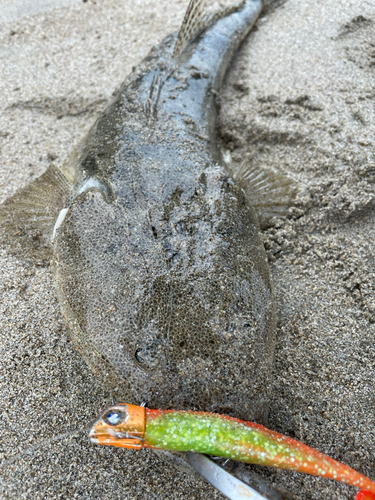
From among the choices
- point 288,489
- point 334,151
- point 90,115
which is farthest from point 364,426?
point 90,115

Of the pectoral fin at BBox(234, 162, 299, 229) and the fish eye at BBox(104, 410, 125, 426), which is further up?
the fish eye at BBox(104, 410, 125, 426)

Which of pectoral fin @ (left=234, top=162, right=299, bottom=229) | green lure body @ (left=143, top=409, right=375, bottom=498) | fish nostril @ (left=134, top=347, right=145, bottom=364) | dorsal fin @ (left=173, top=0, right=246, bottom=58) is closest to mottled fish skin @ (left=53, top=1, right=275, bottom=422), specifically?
fish nostril @ (left=134, top=347, right=145, bottom=364)

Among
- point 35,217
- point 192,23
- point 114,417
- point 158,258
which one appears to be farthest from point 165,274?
point 192,23

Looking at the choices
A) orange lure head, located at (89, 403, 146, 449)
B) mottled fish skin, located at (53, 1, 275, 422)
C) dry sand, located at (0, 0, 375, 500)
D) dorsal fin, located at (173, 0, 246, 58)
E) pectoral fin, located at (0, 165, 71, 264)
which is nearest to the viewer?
orange lure head, located at (89, 403, 146, 449)

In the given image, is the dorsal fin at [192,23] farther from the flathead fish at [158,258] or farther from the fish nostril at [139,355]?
the fish nostril at [139,355]

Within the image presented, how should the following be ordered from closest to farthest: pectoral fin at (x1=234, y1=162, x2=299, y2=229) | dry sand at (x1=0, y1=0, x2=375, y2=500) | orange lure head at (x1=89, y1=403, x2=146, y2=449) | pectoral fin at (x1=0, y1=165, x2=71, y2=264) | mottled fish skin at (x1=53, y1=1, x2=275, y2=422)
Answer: orange lure head at (x1=89, y1=403, x2=146, y2=449) < mottled fish skin at (x1=53, y1=1, x2=275, y2=422) < dry sand at (x1=0, y1=0, x2=375, y2=500) < pectoral fin at (x1=0, y1=165, x2=71, y2=264) < pectoral fin at (x1=234, y1=162, x2=299, y2=229)

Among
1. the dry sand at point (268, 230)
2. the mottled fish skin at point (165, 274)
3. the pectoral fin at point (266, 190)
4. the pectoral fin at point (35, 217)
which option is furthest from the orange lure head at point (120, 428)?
the pectoral fin at point (266, 190)

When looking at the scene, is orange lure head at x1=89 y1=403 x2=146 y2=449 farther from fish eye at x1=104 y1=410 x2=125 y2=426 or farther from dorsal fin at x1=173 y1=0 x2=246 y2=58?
dorsal fin at x1=173 y1=0 x2=246 y2=58
